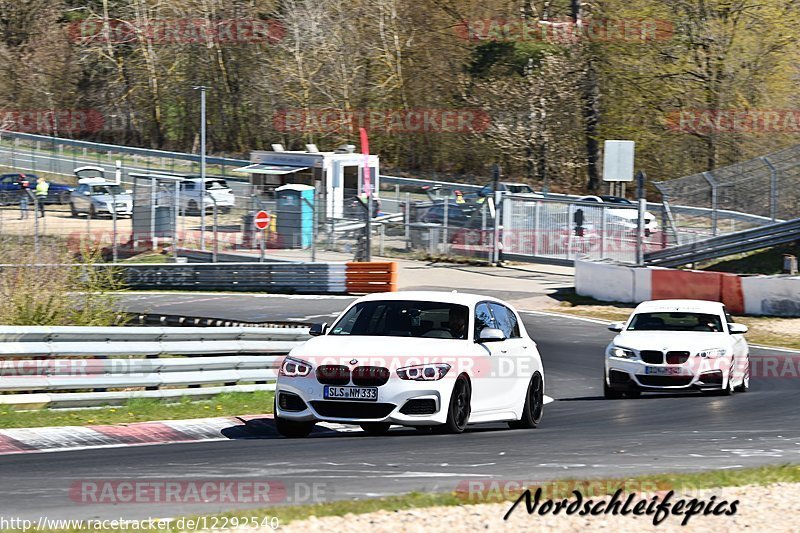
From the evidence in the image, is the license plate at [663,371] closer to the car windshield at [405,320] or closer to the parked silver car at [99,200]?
the car windshield at [405,320]

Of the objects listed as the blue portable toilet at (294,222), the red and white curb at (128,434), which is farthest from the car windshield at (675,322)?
the blue portable toilet at (294,222)

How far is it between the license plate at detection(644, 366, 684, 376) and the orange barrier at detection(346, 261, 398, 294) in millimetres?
16757

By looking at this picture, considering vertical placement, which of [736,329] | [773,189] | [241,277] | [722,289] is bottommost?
[241,277]

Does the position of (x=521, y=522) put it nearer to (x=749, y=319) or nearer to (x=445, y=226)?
(x=749, y=319)

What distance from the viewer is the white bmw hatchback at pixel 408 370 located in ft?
35.6

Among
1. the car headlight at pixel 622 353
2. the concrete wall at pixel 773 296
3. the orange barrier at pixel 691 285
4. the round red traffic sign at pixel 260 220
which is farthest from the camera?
the round red traffic sign at pixel 260 220

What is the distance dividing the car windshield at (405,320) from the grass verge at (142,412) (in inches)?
85.8

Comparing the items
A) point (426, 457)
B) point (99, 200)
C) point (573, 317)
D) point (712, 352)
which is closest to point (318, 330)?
point (426, 457)

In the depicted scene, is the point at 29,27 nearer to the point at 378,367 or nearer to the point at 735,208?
the point at 735,208

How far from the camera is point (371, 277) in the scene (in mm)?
33500

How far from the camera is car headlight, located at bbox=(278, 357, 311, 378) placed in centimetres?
1102

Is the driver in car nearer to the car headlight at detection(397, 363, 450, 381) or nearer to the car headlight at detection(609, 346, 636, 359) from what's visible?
the car headlight at detection(397, 363, 450, 381)

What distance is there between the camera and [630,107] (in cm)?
5741

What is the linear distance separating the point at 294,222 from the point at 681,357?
21432 mm
